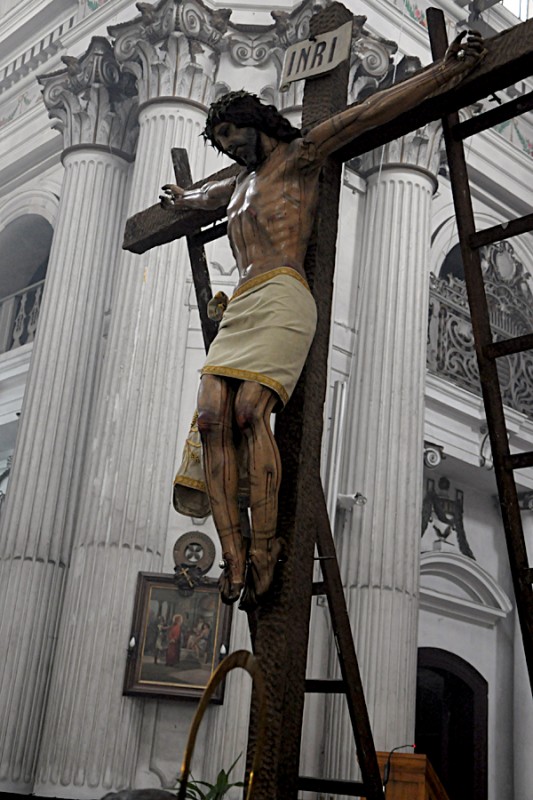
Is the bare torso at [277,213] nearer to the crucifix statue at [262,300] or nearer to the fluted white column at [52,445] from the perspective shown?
the crucifix statue at [262,300]

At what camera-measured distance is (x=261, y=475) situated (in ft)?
9.61

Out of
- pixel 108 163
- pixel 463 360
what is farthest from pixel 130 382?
pixel 463 360

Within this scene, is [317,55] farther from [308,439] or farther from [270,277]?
[308,439]

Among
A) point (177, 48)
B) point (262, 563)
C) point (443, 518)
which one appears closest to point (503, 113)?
point (262, 563)

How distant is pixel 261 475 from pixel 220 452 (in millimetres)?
148

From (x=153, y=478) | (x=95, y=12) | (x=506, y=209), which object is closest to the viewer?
(x=153, y=478)

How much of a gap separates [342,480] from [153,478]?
1.80 m

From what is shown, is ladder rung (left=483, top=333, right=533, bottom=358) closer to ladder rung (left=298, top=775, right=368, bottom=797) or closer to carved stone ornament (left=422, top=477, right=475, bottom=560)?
ladder rung (left=298, top=775, right=368, bottom=797)

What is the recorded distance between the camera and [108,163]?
10375 millimetres

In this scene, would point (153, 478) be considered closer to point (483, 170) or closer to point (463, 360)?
point (463, 360)

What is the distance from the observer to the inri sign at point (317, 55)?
11.3 feet

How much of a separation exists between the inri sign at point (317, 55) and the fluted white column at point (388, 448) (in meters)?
→ 5.98

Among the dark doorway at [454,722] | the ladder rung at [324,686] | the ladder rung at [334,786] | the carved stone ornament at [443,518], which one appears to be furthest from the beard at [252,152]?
the dark doorway at [454,722]

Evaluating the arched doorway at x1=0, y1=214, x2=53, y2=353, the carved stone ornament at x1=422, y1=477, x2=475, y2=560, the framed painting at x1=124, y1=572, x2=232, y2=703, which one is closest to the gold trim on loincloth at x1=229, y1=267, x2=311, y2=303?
the framed painting at x1=124, y1=572, x2=232, y2=703
